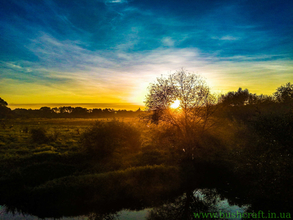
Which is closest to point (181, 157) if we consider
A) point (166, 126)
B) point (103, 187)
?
point (166, 126)

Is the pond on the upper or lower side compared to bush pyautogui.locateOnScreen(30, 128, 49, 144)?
lower

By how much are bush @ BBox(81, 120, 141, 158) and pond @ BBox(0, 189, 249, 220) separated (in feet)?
46.6

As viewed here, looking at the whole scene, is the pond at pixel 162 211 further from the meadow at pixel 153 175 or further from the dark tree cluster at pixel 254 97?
the dark tree cluster at pixel 254 97

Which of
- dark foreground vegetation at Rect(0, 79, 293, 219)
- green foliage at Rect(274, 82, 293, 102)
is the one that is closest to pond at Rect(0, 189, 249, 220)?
dark foreground vegetation at Rect(0, 79, 293, 219)

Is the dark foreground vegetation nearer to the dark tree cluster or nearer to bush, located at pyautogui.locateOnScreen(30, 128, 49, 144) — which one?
bush, located at pyautogui.locateOnScreen(30, 128, 49, 144)

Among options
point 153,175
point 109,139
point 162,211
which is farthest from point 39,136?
point 162,211

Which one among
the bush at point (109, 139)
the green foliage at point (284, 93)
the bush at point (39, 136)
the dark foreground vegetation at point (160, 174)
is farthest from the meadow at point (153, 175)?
the green foliage at point (284, 93)

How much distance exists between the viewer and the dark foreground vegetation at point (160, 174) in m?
14.1

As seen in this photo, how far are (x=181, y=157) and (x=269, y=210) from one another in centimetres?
1392

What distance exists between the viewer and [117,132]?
33031 mm

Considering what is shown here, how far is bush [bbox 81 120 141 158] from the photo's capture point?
Answer: 98.5 ft

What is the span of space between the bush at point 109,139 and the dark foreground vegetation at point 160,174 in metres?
0.17

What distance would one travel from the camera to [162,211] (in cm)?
1579

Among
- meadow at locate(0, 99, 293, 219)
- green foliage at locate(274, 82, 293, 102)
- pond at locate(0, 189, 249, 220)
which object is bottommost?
pond at locate(0, 189, 249, 220)
